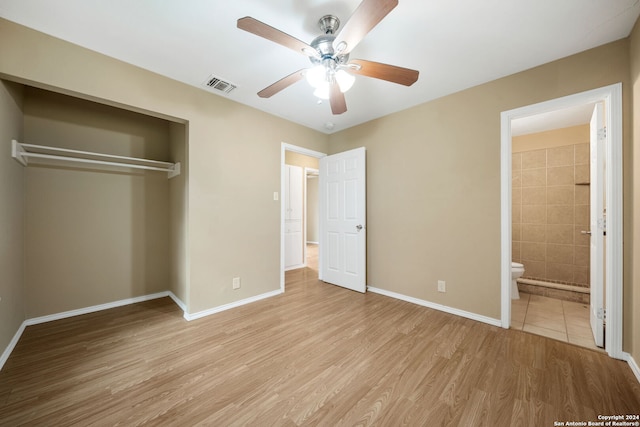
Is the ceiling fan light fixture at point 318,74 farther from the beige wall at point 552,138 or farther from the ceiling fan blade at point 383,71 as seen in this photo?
the beige wall at point 552,138

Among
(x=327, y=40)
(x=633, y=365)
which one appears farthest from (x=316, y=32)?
(x=633, y=365)

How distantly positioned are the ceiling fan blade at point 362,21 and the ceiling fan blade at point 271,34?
0.64 ft

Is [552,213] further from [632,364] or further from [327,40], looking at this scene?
[327,40]

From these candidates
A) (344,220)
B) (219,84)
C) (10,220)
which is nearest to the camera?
(10,220)

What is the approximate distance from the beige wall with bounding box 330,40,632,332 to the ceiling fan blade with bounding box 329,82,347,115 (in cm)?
139

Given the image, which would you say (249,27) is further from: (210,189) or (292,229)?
(292,229)

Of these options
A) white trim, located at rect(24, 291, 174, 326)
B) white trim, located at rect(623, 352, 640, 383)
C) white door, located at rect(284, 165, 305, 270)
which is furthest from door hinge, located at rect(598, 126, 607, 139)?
white trim, located at rect(24, 291, 174, 326)

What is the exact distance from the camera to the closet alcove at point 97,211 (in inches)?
98.2

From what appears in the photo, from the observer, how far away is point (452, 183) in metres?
2.79

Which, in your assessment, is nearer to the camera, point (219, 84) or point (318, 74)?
point (318, 74)

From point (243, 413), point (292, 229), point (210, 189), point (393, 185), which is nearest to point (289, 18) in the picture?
point (210, 189)

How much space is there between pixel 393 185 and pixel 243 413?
288 cm

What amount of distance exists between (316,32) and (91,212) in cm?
315

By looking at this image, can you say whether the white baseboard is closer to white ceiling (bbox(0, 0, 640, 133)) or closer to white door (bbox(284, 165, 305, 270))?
white ceiling (bbox(0, 0, 640, 133))
